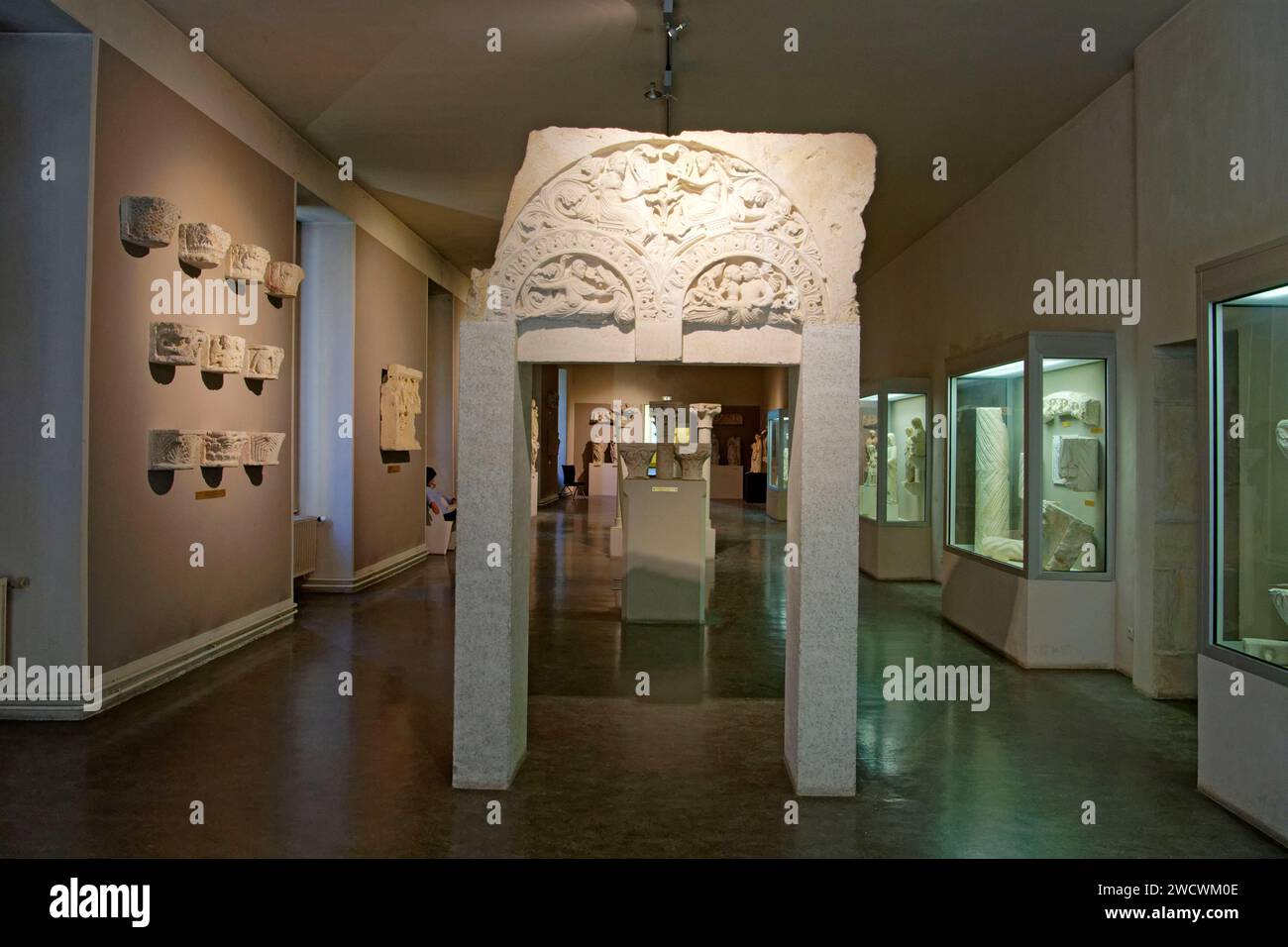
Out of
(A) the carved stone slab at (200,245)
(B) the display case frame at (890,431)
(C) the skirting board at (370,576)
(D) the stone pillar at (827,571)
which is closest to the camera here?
(D) the stone pillar at (827,571)

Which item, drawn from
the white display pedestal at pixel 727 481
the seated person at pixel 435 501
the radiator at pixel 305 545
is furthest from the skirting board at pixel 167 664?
the white display pedestal at pixel 727 481

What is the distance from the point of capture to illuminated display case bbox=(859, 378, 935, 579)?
12.4 meters

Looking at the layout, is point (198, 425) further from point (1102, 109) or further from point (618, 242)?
point (1102, 109)

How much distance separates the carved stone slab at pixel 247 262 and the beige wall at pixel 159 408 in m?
0.15

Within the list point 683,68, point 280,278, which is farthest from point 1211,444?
point 280,278

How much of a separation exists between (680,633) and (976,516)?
3056 millimetres

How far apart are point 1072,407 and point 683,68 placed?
4215mm

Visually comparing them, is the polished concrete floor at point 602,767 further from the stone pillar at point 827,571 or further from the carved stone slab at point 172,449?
the carved stone slab at point 172,449

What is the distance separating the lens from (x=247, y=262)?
7598 mm

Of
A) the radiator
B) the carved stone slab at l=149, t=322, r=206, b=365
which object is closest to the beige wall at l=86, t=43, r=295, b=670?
the carved stone slab at l=149, t=322, r=206, b=365

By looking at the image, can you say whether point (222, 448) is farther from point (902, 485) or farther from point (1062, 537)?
point (902, 485)

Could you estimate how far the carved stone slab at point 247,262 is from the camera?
24.6ft

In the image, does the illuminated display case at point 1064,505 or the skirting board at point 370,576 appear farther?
the skirting board at point 370,576

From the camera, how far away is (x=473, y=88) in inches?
315
